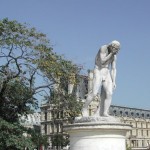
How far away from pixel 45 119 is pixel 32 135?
9527 cm

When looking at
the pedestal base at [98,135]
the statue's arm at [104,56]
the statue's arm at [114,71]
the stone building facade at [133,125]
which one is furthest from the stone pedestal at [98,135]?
the stone building facade at [133,125]

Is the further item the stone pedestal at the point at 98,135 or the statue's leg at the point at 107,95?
the statue's leg at the point at 107,95

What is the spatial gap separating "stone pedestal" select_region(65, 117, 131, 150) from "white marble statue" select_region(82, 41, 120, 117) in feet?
2.87

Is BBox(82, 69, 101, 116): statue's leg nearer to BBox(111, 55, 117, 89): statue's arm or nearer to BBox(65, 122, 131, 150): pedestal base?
BBox(111, 55, 117, 89): statue's arm

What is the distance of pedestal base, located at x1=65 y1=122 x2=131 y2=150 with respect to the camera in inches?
650

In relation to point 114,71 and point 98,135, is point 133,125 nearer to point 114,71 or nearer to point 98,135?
point 114,71

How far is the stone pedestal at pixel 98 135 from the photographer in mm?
16516

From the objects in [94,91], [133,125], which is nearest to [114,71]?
[94,91]

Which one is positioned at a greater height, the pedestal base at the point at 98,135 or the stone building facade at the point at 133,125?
the stone building facade at the point at 133,125

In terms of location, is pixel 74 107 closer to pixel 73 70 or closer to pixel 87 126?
pixel 73 70

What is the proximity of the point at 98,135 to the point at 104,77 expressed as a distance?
2523 mm

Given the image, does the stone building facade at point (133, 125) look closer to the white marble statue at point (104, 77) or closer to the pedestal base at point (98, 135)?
the white marble statue at point (104, 77)

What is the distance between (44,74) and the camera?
3083 cm

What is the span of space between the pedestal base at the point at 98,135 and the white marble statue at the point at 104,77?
886 mm
